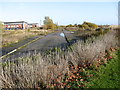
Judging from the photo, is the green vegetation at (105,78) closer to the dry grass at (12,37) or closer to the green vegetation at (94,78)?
the green vegetation at (94,78)

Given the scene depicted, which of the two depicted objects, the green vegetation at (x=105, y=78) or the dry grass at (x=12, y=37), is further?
the dry grass at (x=12, y=37)

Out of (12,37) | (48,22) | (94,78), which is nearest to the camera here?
(94,78)

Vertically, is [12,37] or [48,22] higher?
[48,22]

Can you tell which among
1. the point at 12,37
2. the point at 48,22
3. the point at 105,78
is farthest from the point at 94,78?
the point at 48,22

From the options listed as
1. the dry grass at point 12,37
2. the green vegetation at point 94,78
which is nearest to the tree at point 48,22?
the dry grass at point 12,37

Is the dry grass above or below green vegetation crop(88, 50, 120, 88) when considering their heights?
above

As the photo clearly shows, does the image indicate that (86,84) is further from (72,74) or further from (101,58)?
(101,58)

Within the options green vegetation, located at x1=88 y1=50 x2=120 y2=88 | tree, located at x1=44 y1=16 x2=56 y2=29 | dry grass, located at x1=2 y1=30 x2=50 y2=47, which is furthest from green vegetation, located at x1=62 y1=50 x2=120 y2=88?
tree, located at x1=44 y1=16 x2=56 y2=29

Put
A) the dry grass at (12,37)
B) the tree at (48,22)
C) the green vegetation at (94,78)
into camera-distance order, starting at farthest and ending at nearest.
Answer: the tree at (48,22), the dry grass at (12,37), the green vegetation at (94,78)

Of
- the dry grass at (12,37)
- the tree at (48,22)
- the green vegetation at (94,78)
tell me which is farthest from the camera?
the tree at (48,22)

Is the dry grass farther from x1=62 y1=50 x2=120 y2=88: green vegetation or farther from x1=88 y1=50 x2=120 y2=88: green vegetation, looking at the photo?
x1=88 y1=50 x2=120 y2=88: green vegetation

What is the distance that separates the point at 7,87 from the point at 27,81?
0.57 metres

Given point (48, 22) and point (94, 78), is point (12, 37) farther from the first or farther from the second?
point (48, 22)

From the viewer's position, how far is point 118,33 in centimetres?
937
